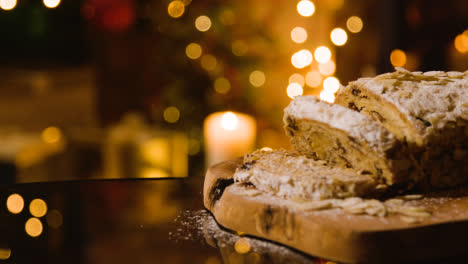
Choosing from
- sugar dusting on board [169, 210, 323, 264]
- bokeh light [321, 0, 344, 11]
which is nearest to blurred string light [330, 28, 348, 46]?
bokeh light [321, 0, 344, 11]

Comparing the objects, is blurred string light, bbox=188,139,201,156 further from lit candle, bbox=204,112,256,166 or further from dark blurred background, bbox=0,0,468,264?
lit candle, bbox=204,112,256,166

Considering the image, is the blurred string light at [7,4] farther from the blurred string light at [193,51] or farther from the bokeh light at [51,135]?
the blurred string light at [193,51]

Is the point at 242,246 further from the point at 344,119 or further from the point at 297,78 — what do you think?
the point at 297,78

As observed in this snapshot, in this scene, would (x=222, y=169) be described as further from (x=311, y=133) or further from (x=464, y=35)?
(x=464, y=35)

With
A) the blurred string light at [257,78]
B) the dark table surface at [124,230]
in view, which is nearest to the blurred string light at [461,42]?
the blurred string light at [257,78]

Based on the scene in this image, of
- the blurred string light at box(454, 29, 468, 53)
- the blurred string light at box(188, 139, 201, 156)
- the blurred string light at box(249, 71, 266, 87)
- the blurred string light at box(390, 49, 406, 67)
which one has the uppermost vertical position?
the blurred string light at box(454, 29, 468, 53)

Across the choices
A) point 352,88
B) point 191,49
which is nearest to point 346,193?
point 352,88
